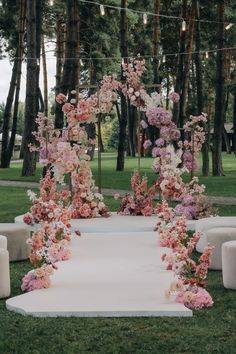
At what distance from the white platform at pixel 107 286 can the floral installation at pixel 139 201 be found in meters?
3.87

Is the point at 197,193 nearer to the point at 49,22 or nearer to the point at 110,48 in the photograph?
the point at 110,48

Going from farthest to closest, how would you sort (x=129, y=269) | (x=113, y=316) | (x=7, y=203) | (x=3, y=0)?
(x=3, y=0) → (x=7, y=203) → (x=129, y=269) → (x=113, y=316)

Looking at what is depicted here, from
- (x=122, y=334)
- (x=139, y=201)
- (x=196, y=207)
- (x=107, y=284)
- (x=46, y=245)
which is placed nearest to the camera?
(x=122, y=334)

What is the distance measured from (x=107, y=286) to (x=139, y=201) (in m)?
7.93

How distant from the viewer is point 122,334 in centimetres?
727

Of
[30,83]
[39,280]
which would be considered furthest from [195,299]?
[30,83]

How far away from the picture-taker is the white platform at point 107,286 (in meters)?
8.07

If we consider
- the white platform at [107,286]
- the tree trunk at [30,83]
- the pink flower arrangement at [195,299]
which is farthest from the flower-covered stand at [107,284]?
the tree trunk at [30,83]

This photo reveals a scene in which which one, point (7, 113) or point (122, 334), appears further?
point (7, 113)

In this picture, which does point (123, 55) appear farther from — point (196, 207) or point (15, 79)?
point (196, 207)

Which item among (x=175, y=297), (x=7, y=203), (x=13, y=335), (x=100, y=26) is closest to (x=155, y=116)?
(x=7, y=203)

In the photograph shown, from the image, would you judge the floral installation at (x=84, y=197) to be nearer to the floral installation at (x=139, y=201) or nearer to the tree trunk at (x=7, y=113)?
the floral installation at (x=139, y=201)

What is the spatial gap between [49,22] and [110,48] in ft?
27.2

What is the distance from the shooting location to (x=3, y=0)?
43.9 metres
